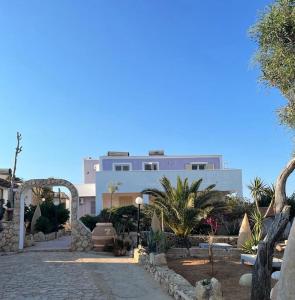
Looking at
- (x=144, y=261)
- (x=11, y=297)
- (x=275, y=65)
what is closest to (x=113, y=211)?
(x=144, y=261)

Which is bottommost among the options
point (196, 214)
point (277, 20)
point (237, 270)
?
point (237, 270)

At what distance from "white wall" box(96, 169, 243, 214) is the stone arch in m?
14.4

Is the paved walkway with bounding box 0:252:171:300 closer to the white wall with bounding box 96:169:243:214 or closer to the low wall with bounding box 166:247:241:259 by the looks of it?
the low wall with bounding box 166:247:241:259

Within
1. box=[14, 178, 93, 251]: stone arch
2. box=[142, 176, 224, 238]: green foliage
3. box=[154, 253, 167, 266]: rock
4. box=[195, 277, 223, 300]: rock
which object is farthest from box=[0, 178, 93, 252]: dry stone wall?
box=[195, 277, 223, 300]: rock

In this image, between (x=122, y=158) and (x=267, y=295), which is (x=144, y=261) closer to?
(x=267, y=295)

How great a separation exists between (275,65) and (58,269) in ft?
33.6

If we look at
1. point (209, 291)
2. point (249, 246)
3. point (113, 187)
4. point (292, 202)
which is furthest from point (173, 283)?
point (113, 187)

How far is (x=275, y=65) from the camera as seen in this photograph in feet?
31.8

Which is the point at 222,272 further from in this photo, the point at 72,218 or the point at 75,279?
the point at 72,218

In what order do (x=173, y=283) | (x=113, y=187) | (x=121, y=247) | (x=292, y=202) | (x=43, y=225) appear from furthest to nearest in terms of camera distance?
(x=113, y=187), (x=43, y=225), (x=292, y=202), (x=121, y=247), (x=173, y=283)

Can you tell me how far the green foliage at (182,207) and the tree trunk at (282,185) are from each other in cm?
1420

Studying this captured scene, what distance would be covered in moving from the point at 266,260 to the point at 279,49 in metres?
4.18

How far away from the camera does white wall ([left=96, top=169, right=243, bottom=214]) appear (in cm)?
3738

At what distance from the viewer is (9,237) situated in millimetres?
22188
